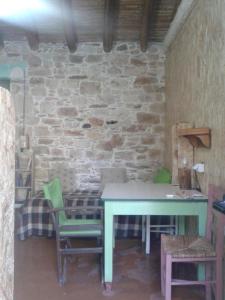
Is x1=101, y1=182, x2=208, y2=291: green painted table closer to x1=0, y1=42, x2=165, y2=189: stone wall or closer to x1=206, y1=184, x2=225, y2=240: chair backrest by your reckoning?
x1=206, y1=184, x2=225, y2=240: chair backrest

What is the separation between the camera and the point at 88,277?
10.6 ft

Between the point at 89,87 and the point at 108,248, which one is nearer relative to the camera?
the point at 108,248

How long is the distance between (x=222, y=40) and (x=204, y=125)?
881 millimetres

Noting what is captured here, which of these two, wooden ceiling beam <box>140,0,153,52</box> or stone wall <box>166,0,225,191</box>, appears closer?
stone wall <box>166,0,225,191</box>

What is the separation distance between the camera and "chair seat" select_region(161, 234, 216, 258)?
248cm

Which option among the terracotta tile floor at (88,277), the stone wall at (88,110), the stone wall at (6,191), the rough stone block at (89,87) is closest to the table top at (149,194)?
the terracotta tile floor at (88,277)

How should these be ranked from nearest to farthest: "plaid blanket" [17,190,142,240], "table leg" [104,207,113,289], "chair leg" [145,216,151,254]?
"table leg" [104,207,113,289] < "chair leg" [145,216,151,254] < "plaid blanket" [17,190,142,240]

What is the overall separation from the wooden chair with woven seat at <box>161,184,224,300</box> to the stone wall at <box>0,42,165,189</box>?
129 inches

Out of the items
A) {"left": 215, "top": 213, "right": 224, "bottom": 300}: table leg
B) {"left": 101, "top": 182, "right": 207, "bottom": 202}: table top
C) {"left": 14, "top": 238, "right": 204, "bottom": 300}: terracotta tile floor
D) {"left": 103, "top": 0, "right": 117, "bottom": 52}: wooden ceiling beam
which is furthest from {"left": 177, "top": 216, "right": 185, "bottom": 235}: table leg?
{"left": 103, "top": 0, "right": 117, "bottom": 52}: wooden ceiling beam

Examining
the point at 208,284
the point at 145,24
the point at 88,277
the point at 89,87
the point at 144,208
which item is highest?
the point at 145,24

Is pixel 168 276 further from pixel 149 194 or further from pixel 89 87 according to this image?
pixel 89 87

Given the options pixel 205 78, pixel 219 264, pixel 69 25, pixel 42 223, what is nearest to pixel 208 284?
pixel 219 264

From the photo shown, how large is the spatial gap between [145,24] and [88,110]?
1823 mm

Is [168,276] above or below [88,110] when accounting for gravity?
below
